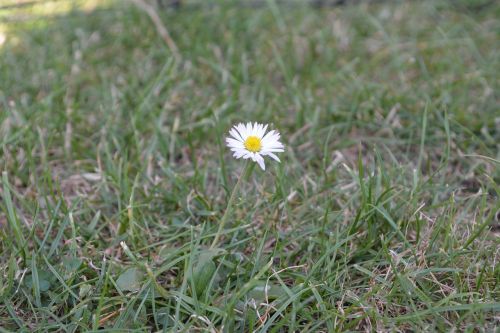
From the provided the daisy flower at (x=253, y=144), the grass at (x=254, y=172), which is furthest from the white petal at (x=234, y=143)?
the grass at (x=254, y=172)

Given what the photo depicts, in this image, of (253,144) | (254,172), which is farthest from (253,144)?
(254,172)

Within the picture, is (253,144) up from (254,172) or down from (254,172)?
up

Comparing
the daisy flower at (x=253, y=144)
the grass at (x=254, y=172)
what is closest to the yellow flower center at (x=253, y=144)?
the daisy flower at (x=253, y=144)

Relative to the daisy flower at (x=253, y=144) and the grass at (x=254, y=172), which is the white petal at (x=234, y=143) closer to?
the daisy flower at (x=253, y=144)

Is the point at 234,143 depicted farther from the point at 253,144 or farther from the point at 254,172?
the point at 254,172

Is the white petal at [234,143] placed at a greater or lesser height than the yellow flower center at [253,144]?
greater

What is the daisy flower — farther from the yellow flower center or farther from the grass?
the grass

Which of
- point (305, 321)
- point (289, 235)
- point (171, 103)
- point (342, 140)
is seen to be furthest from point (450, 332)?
point (171, 103)
